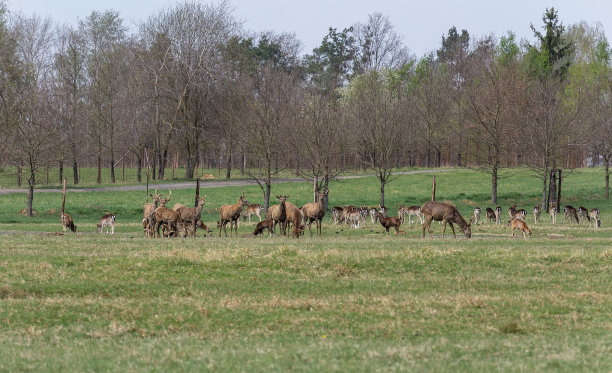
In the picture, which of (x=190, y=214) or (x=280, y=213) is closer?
(x=280, y=213)

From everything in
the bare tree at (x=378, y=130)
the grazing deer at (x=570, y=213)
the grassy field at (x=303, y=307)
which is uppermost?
the bare tree at (x=378, y=130)

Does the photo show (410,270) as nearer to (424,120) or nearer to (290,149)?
(290,149)

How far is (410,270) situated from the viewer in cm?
1811

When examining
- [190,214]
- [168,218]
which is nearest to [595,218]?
[190,214]

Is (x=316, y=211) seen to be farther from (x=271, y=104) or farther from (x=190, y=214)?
(x=271, y=104)

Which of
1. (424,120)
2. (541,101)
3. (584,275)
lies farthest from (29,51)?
(584,275)

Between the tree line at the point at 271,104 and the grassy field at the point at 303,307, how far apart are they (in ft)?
76.9

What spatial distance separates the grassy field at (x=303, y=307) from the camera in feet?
31.3

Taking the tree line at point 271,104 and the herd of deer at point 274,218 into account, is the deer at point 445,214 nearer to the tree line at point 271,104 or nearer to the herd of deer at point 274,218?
the herd of deer at point 274,218

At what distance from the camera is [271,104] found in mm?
45688

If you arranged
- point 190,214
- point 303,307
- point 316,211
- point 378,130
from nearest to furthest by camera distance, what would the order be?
point 303,307 < point 190,214 < point 316,211 < point 378,130

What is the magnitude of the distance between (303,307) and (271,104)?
33.3m

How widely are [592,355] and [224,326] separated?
575 centimetres

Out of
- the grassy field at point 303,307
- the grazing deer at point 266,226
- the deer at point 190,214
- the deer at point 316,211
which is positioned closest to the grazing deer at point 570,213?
the grassy field at point 303,307
